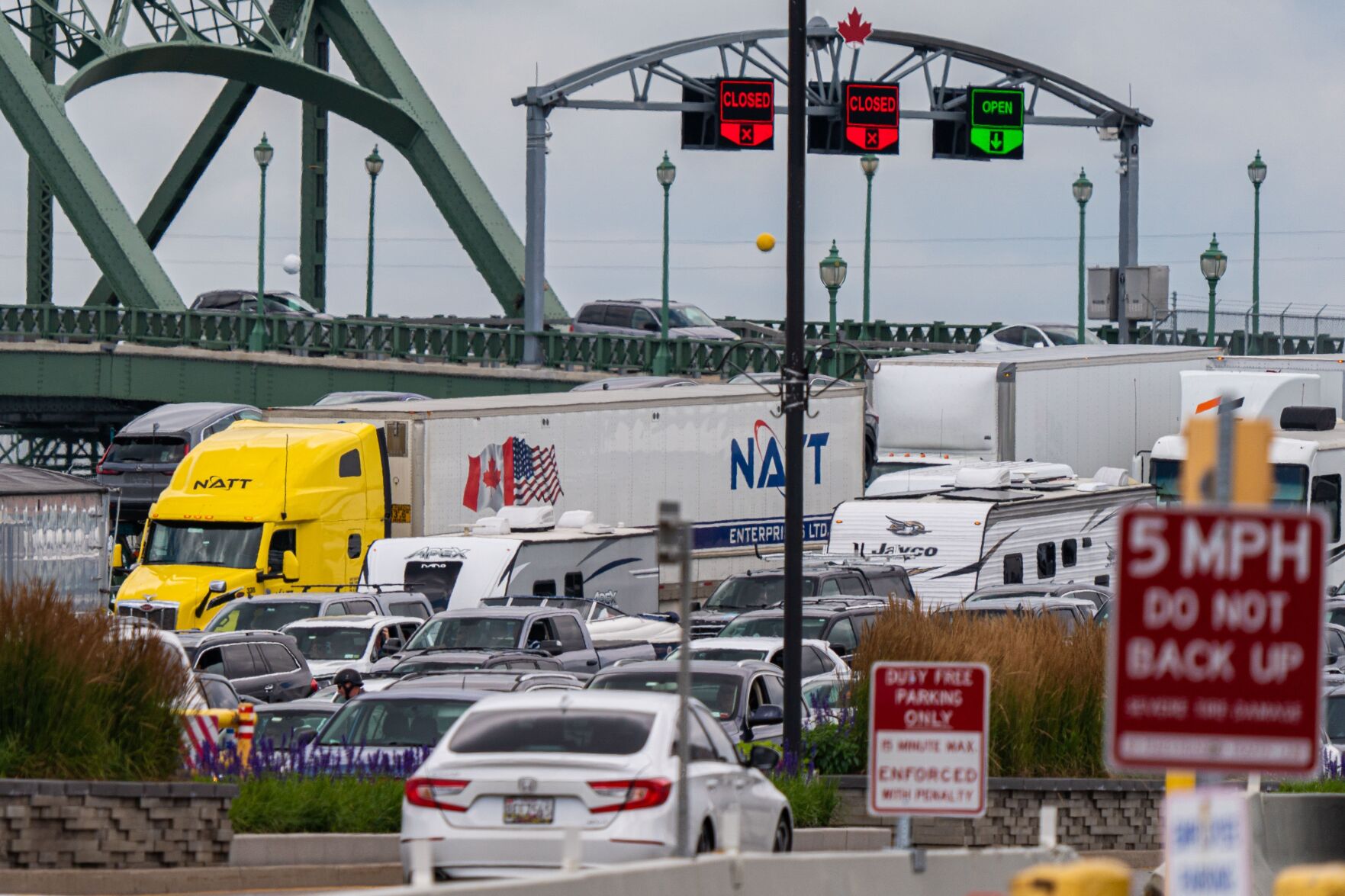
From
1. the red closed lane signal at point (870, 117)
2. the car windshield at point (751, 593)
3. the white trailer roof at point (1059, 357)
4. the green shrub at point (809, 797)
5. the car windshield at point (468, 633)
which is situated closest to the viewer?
the green shrub at point (809, 797)

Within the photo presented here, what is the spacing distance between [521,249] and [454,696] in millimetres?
66698

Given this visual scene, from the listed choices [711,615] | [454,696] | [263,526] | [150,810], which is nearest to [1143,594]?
[150,810]

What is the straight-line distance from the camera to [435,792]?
516 inches

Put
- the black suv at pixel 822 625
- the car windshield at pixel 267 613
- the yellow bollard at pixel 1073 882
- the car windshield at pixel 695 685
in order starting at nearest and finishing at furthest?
1. the yellow bollard at pixel 1073 882
2. the car windshield at pixel 695 685
3. the black suv at pixel 822 625
4. the car windshield at pixel 267 613

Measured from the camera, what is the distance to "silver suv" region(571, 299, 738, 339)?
6781cm

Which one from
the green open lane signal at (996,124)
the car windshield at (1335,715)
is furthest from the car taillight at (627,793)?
the green open lane signal at (996,124)

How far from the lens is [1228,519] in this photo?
24.3 ft

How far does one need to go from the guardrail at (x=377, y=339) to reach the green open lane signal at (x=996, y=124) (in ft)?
19.9

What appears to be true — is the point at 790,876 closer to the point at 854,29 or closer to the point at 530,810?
the point at 530,810

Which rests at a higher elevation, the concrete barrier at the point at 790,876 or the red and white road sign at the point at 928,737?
the red and white road sign at the point at 928,737

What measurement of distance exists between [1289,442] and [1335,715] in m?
18.2

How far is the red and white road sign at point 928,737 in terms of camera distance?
504 inches

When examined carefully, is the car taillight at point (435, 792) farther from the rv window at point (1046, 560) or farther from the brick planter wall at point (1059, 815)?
the rv window at point (1046, 560)

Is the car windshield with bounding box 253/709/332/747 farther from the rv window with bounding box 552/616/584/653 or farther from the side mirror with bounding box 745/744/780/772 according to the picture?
the rv window with bounding box 552/616/584/653
